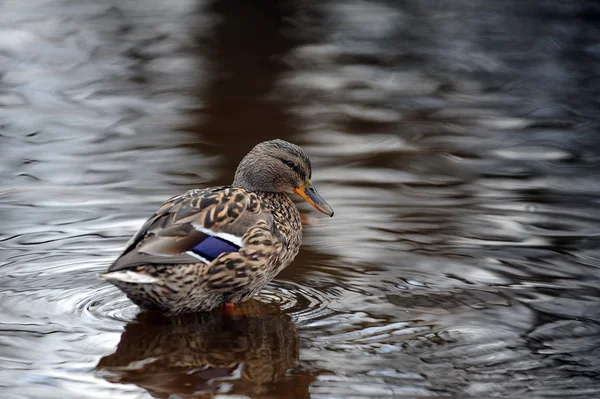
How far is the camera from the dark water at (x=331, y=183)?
186 inches

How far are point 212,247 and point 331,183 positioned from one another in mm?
2544

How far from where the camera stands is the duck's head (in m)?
5.88

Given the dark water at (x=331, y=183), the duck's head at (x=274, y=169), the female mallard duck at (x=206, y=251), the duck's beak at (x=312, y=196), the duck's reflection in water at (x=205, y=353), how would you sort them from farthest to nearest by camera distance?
the duck's beak at (x=312, y=196)
the duck's head at (x=274, y=169)
the female mallard duck at (x=206, y=251)
the dark water at (x=331, y=183)
the duck's reflection in water at (x=205, y=353)

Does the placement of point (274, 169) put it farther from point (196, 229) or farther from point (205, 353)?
point (205, 353)

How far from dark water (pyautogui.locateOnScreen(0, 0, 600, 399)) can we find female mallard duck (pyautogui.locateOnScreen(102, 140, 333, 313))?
0.67 ft

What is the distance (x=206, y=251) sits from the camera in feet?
16.8

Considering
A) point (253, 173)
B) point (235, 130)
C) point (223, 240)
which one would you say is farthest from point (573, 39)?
point (223, 240)

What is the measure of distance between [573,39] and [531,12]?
1.14 m

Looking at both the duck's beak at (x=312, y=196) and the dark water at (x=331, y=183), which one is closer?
the dark water at (x=331, y=183)

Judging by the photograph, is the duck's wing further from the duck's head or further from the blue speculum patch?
Result: the duck's head

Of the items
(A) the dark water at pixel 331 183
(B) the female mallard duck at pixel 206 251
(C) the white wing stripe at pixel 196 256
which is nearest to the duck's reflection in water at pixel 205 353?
(A) the dark water at pixel 331 183

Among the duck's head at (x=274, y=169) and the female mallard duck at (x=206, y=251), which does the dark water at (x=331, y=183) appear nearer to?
the female mallard duck at (x=206, y=251)

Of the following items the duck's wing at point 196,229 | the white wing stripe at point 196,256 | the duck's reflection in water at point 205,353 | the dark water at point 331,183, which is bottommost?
the duck's reflection in water at point 205,353

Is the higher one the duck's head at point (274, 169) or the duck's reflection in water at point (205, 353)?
the duck's head at point (274, 169)
